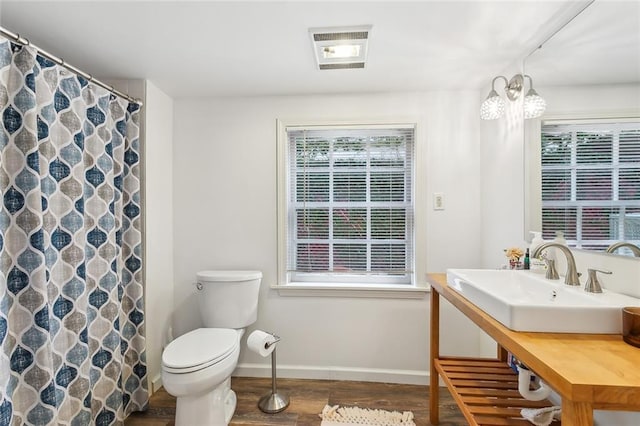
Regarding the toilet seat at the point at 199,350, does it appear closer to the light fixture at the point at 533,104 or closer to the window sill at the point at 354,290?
the window sill at the point at 354,290

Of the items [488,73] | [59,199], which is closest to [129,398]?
[59,199]

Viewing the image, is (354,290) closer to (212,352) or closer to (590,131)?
(212,352)

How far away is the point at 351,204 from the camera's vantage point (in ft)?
7.32

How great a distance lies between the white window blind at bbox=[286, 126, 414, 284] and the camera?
2205 millimetres

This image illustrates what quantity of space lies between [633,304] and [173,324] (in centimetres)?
251

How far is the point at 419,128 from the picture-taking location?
212cm

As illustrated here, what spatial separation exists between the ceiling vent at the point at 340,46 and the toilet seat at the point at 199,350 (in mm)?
1666

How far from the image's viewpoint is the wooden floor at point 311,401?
176 centimetres

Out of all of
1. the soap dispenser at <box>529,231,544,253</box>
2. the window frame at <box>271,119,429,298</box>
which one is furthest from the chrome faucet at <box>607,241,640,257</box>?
the window frame at <box>271,119,429,298</box>

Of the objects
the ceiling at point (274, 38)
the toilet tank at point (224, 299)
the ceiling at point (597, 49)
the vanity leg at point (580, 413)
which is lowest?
the toilet tank at point (224, 299)

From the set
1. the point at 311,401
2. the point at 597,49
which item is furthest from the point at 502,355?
the point at 597,49

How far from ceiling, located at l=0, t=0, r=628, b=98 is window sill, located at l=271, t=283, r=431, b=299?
4.55ft

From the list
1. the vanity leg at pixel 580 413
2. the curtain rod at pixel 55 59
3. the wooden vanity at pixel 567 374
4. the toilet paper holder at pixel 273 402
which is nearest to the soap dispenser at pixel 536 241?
the wooden vanity at pixel 567 374

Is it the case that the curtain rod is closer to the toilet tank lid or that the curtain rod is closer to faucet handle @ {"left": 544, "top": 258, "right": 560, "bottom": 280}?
the toilet tank lid
